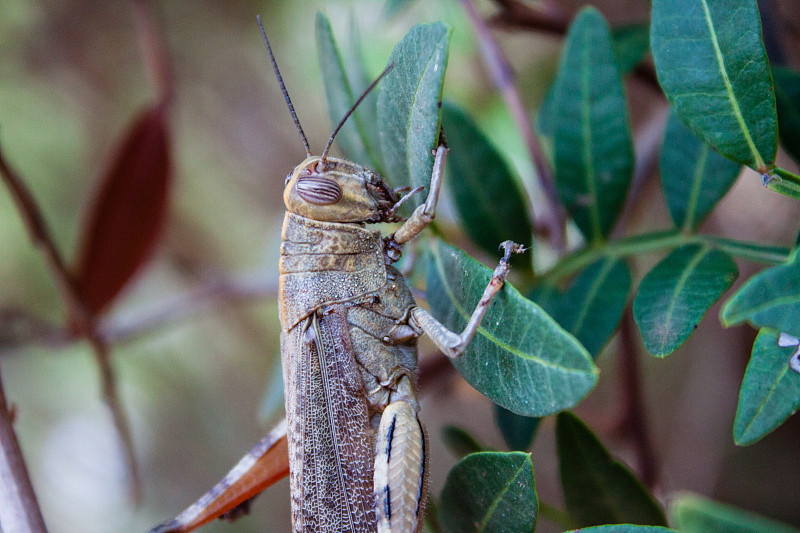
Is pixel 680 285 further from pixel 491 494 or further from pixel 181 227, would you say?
pixel 181 227

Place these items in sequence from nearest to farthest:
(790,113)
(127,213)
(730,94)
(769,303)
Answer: (769,303)
(730,94)
(790,113)
(127,213)

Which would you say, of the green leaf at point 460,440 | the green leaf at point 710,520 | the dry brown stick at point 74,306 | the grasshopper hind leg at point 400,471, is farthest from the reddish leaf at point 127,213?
the green leaf at point 710,520

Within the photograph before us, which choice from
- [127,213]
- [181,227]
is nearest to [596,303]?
[127,213]

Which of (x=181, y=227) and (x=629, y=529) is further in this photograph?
(x=181, y=227)

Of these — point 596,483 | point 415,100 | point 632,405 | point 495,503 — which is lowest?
point 632,405

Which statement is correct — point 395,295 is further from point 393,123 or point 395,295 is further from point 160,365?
point 160,365

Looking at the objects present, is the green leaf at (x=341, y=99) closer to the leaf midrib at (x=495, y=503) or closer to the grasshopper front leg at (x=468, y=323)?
the grasshopper front leg at (x=468, y=323)

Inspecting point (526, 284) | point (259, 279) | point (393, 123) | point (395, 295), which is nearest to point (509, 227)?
point (526, 284)

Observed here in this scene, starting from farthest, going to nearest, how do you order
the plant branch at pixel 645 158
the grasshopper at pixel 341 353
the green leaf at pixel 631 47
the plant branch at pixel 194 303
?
the plant branch at pixel 194 303 < the plant branch at pixel 645 158 < the green leaf at pixel 631 47 < the grasshopper at pixel 341 353
